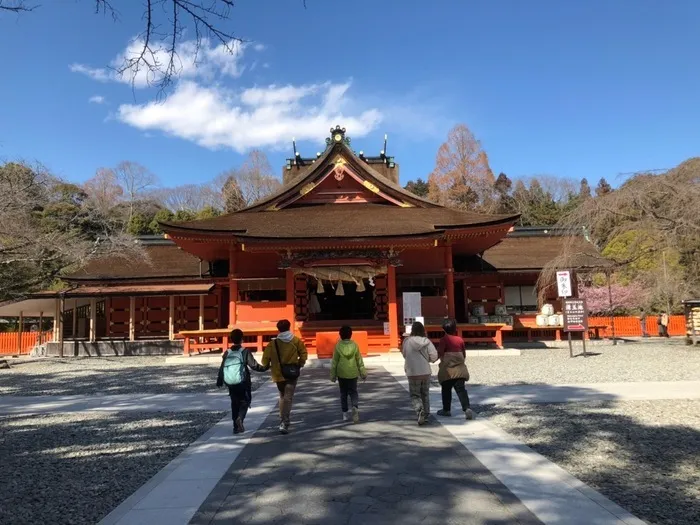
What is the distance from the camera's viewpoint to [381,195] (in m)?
21.0

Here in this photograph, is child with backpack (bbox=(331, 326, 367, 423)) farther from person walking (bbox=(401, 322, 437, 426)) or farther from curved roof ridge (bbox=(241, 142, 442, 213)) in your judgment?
curved roof ridge (bbox=(241, 142, 442, 213))

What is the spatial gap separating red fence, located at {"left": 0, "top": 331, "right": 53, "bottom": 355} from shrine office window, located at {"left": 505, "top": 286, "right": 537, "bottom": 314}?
22015mm

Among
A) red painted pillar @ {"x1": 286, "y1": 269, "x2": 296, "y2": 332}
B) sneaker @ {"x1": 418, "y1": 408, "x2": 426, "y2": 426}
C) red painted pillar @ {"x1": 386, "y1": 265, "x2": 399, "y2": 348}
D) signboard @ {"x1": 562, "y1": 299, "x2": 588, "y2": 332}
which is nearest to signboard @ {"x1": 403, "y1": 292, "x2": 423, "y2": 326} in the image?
red painted pillar @ {"x1": 386, "y1": 265, "x2": 399, "y2": 348}

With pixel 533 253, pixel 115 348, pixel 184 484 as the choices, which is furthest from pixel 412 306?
pixel 115 348

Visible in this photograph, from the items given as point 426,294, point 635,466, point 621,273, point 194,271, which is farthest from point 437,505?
point 621,273

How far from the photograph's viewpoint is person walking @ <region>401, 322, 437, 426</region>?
7062 millimetres

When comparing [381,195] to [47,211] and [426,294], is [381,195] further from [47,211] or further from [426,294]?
[47,211]

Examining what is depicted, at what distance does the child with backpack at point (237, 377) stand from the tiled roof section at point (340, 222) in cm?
977

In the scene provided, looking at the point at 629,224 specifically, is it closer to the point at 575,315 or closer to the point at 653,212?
the point at 653,212

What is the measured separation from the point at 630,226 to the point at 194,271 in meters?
17.8

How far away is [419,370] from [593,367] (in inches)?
337

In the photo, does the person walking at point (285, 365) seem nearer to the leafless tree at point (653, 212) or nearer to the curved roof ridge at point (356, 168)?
the leafless tree at point (653, 212)

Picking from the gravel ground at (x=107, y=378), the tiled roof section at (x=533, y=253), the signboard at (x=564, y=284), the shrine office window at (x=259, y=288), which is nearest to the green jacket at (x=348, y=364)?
Result: the gravel ground at (x=107, y=378)

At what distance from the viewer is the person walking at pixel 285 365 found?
263 inches
